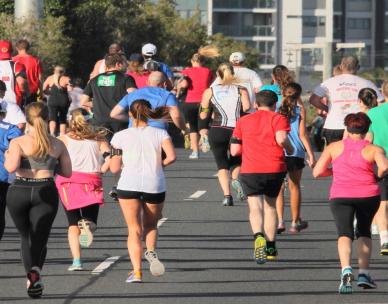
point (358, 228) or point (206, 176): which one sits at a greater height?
point (358, 228)

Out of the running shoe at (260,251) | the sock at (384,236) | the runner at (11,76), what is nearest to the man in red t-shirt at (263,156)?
the running shoe at (260,251)

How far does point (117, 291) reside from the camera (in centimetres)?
1226

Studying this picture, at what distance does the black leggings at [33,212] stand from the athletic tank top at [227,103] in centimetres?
707

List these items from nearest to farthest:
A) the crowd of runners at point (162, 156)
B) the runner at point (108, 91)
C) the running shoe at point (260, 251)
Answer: the crowd of runners at point (162, 156)
the running shoe at point (260, 251)
the runner at point (108, 91)

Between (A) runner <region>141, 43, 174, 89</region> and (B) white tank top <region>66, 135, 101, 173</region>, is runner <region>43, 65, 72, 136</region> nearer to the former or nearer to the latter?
(A) runner <region>141, 43, 174, 89</region>

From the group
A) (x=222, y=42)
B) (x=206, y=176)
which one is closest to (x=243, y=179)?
(x=206, y=176)

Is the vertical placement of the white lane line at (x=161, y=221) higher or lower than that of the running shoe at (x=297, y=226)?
lower

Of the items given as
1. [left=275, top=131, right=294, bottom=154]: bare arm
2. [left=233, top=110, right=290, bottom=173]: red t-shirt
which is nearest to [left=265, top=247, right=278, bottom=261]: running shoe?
[left=233, top=110, right=290, bottom=173]: red t-shirt

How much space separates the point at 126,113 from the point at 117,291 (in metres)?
4.74

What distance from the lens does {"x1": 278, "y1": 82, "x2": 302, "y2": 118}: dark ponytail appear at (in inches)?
630

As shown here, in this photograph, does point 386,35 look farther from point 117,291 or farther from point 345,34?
point 117,291

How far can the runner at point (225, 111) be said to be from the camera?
18.8m

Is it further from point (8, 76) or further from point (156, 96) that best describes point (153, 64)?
point (156, 96)

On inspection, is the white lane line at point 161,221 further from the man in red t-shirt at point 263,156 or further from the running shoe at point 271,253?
the running shoe at point 271,253
